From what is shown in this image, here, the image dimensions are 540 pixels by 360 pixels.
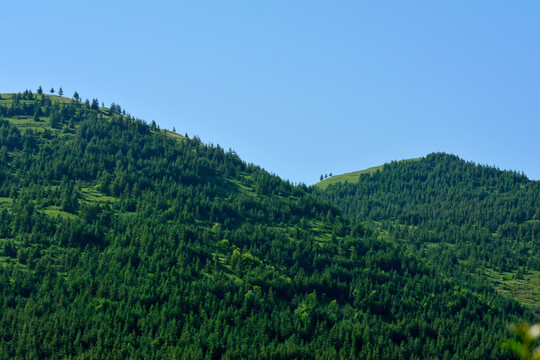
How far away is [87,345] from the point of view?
184 meters

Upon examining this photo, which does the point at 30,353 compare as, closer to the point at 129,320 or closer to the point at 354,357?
the point at 129,320

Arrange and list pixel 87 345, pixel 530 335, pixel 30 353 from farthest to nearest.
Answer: pixel 87 345
pixel 30 353
pixel 530 335

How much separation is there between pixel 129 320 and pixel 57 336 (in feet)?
80.3

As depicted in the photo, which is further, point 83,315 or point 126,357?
point 83,315

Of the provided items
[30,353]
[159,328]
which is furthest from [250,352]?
[30,353]

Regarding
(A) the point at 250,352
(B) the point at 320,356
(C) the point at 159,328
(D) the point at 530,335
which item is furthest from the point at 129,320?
(D) the point at 530,335

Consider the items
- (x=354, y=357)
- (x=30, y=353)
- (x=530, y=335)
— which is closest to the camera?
(x=530, y=335)

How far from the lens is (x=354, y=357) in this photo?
198 metres

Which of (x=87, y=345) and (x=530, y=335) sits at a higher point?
(x=530, y=335)

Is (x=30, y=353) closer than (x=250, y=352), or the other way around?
(x=30, y=353)

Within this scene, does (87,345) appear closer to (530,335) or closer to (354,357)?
(354,357)

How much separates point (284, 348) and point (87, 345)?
205 ft

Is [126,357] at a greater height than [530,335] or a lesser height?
lesser

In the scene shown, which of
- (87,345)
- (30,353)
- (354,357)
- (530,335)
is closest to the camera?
(530,335)
